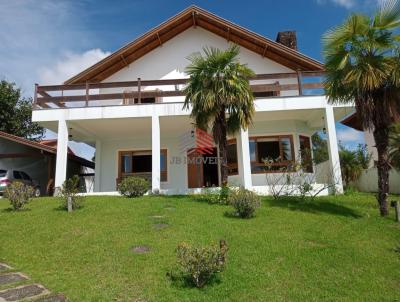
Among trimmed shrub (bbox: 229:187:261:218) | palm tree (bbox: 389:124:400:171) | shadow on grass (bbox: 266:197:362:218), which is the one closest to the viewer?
trimmed shrub (bbox: 229:187:261:218)

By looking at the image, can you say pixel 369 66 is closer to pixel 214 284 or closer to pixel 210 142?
pixel 214 284

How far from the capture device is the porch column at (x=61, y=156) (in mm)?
15297

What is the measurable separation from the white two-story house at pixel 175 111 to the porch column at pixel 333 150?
0.14 ft

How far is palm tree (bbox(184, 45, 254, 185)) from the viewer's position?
12.5 metres

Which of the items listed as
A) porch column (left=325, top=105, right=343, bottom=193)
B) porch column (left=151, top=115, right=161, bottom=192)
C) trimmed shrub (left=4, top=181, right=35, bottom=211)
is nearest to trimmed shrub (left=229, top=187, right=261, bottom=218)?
porch column (left=151, top=115, right=161, bottom=192)

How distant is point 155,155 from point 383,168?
8.94 m

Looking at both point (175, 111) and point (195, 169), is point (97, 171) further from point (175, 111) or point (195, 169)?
point (175, 111)

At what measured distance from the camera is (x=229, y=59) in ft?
41.9

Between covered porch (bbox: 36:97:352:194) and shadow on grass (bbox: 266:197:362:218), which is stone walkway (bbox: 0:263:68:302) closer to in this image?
shadow on grass (bbox: 266:197:362:218)

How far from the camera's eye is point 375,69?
1077 centimetres

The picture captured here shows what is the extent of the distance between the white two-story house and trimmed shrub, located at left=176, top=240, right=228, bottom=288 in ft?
28.3

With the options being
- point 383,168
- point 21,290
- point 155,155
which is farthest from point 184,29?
point 21,290

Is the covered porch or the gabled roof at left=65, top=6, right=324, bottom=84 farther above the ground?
the gabled roof at left=65, top=6, right=324, bottom=84

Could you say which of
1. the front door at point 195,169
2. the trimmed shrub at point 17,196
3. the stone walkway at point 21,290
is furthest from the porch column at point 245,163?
the stone walkway at point 21,290
